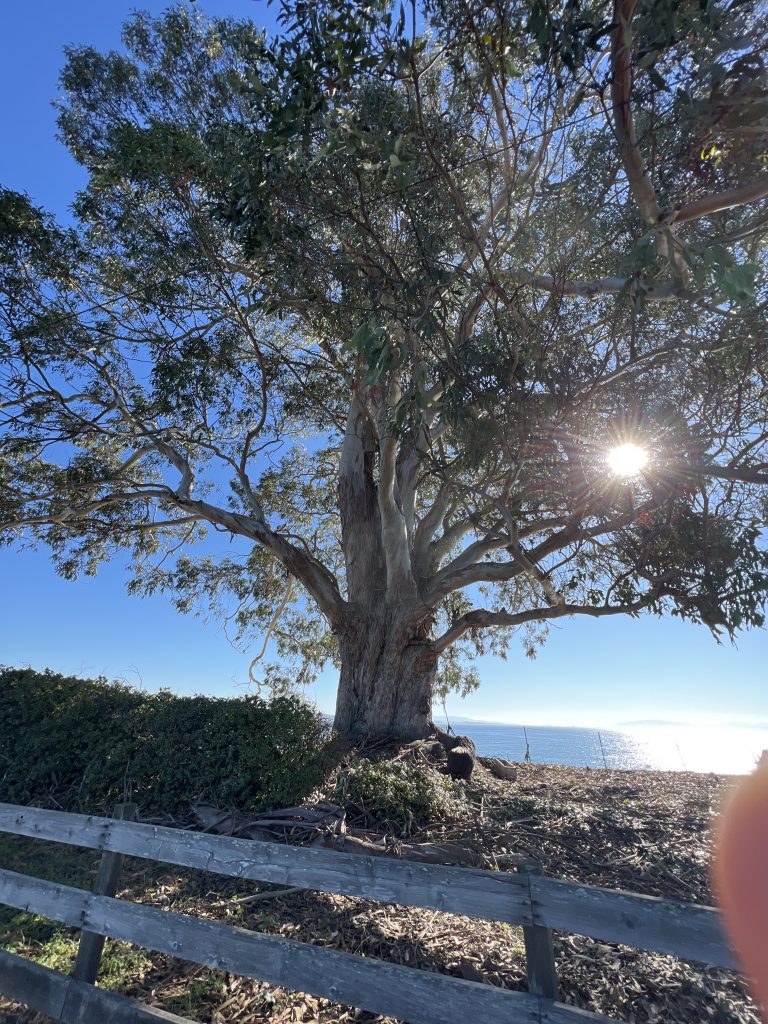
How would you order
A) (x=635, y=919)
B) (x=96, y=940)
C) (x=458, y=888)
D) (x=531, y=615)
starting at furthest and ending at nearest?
1. (x=531, y=615)
2. (x=96, y=940)
3. (x=458, y=888)
4. (x=635, y=919)

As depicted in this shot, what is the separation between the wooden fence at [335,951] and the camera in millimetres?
2533

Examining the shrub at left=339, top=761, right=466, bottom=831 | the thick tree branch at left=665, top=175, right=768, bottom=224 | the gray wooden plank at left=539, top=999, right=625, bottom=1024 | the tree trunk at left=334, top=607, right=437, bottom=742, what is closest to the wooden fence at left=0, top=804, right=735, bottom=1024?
the gray wooden plank at left=539, top=999, right=625, bottom=1024

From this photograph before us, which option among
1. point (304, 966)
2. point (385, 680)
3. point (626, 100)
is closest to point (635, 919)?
point (304, 966)

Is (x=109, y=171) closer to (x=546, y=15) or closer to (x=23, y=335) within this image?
(x=23, y=335)

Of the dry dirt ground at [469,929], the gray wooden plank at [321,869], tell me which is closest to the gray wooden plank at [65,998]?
the dry dirt ground at [469,929]

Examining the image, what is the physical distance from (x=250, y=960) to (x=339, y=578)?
37.2 feet

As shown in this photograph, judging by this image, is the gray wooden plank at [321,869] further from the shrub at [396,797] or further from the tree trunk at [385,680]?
the tree trunk at [385,680]

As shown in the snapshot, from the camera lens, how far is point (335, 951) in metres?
2.96

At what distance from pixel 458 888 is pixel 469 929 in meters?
2.00

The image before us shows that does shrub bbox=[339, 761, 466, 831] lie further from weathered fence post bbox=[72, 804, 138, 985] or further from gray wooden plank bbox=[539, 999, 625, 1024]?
gray wooden plank bbox=[539, 999, 625, 1024]

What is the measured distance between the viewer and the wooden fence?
2533mm

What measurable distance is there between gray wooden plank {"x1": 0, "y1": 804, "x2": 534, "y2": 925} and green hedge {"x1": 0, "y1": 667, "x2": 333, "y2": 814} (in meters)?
2.32

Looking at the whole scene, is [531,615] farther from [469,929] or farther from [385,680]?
[469,929]

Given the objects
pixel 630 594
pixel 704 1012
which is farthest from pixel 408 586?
pixel 704 1012
